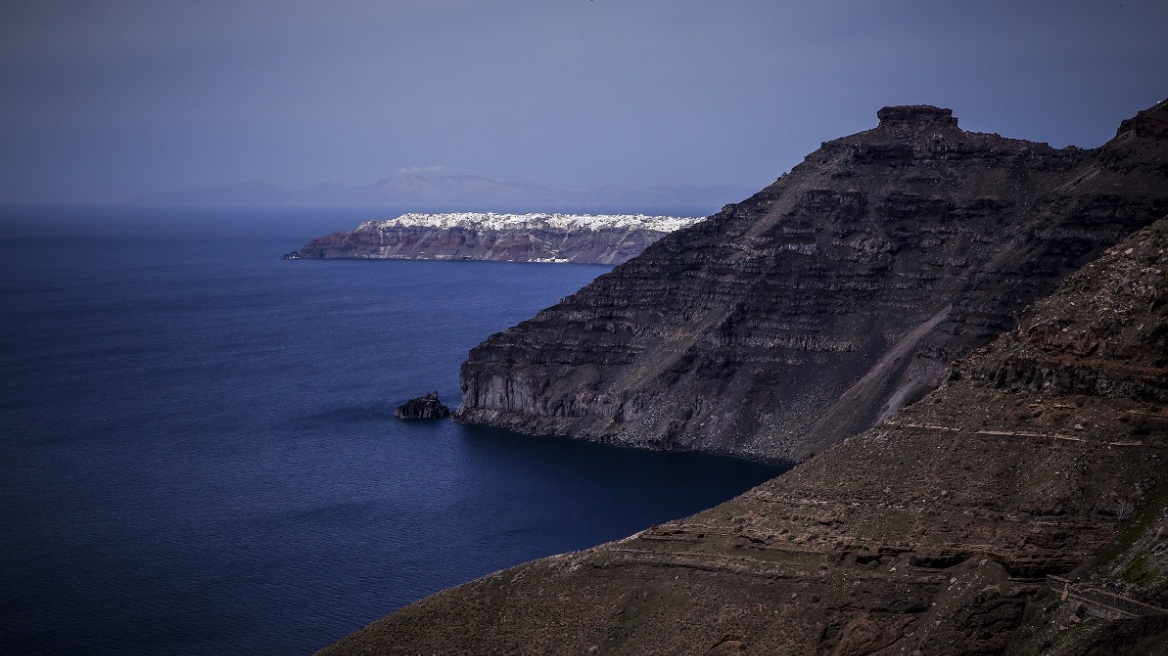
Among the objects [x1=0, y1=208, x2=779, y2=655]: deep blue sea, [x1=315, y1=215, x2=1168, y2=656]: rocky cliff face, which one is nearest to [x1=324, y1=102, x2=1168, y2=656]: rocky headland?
[x1=315, y1=215, x2=1168, y2=656]: rocky cliff face

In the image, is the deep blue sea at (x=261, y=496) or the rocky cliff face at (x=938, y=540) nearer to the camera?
the rocky cliff face at (x=938, y=540)

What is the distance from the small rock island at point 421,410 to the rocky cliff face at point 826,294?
8.84 feet

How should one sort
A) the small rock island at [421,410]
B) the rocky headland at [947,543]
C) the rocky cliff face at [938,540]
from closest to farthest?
the rocky headland at [947,543] < the rocky cliff face at [938,540] < the small rock island at [421,410]

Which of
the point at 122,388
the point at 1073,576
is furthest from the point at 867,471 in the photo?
the point at 122,388

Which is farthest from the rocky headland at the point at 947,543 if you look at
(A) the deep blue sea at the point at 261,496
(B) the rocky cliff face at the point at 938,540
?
(A) the deep blue sea at the point at 261,496

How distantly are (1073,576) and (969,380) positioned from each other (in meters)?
13.2

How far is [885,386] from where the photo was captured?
109438mm

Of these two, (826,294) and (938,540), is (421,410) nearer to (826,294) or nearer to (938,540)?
(826,294)

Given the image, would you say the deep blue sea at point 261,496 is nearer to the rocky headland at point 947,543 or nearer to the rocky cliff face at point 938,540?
the rocky cliff face at point 938,540

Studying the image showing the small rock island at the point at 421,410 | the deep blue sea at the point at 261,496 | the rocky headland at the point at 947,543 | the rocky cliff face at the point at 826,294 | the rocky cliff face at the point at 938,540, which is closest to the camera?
the rocky headland at the point at 947,543

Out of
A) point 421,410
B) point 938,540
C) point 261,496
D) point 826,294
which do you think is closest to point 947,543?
point 938,540

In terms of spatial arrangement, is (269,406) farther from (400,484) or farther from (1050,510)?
(1050,510)

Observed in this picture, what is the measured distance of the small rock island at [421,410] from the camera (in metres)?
127

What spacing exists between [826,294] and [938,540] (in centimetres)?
7451
